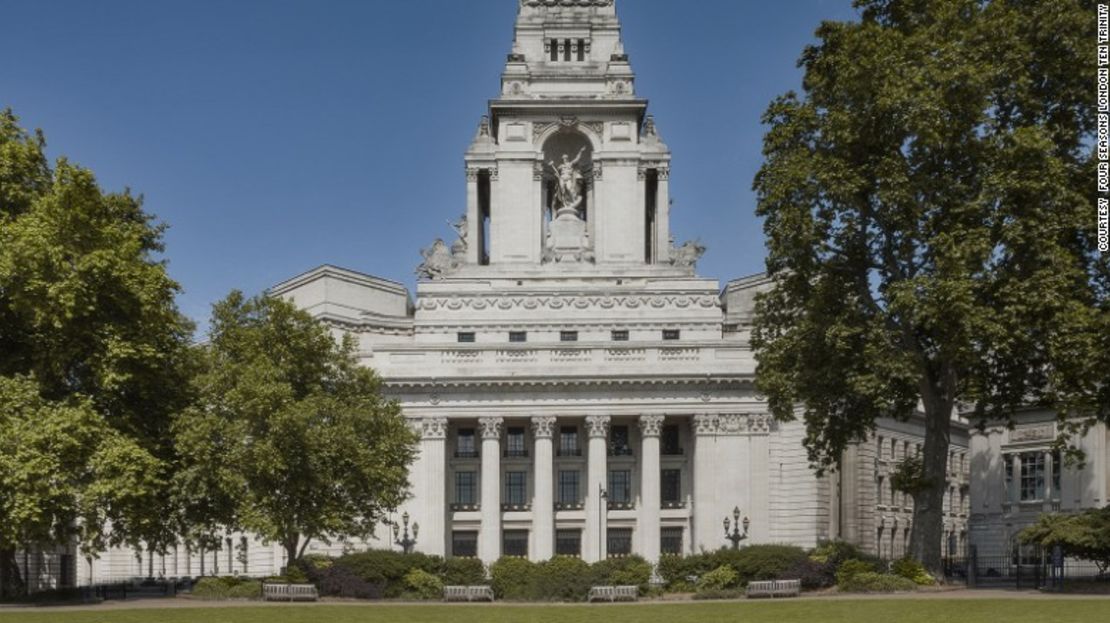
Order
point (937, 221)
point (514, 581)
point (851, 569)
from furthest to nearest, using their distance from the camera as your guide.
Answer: point (514, 581)
point (851, 569)
point (937, 221)

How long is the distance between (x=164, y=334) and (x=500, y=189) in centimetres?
4884

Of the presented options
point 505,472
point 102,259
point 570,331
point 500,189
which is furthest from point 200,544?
point 500,189

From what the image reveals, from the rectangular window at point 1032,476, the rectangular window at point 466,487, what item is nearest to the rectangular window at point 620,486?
the rectangular window at point 466,487

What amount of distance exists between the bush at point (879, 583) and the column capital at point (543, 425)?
37172mm

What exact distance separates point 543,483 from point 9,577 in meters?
36.7

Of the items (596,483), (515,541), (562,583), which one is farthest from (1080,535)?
(515,541)

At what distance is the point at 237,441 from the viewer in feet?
179

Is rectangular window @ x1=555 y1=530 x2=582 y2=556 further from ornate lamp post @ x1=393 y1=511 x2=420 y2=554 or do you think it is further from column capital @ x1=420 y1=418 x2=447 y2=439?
column capital @ x1=420 y1=418 x2=447 y2=439

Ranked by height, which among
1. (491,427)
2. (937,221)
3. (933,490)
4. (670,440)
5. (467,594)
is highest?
(937,221)

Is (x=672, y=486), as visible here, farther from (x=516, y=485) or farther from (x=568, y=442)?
(x=516, y=485)

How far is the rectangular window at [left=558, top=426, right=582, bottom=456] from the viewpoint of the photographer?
8681 centimetres

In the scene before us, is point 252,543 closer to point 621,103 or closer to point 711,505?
point 711,505

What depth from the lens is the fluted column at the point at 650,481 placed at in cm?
8369

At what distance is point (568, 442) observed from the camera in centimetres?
8719
